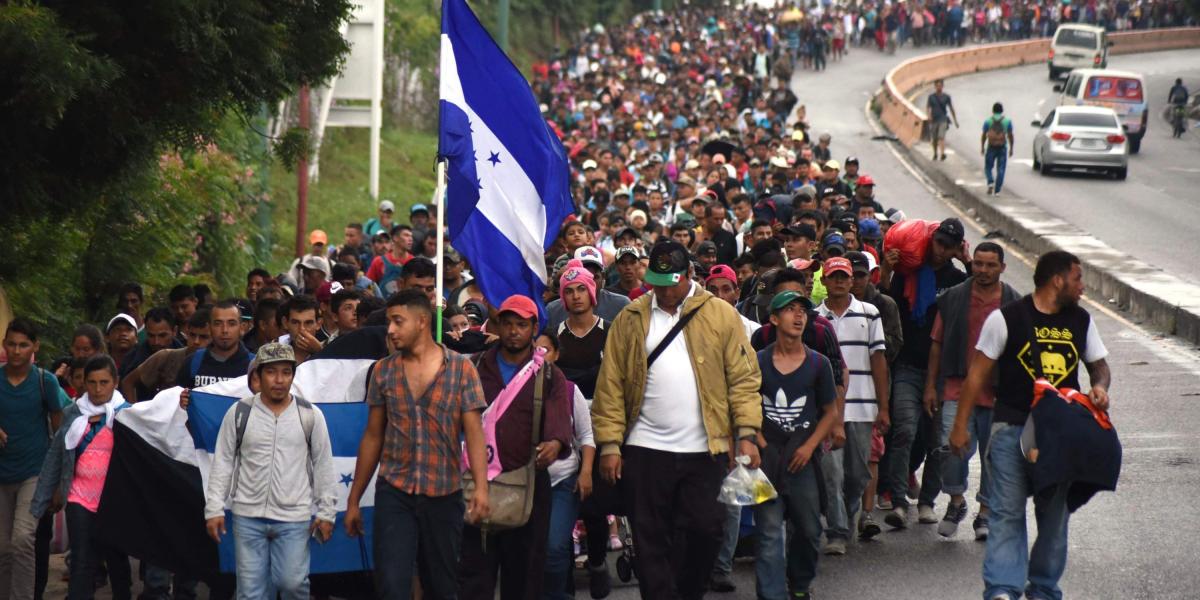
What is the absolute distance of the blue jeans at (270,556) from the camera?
26.1ft

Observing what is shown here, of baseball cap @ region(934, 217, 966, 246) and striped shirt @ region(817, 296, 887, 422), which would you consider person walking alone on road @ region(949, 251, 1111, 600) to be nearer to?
striped shirt @ region(817, 296, 887, 422)

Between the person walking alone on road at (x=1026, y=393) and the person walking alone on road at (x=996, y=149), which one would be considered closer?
the person walking alone on road at (x=1026, y=393)

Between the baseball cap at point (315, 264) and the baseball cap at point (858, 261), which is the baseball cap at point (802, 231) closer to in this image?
the baseball cap at point (858, 261)

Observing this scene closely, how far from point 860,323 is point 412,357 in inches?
135

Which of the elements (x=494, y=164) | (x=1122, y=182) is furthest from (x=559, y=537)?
(x=1122, y=182)

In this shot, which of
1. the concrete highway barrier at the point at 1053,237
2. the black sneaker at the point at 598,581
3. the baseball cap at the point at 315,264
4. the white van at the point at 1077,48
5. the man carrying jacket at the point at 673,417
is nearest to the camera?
the man carrying jacket at the point at 673,417

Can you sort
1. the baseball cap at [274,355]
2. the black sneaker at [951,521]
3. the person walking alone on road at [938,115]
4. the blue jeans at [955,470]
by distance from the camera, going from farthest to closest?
the person walking alone on road at [938,115]
the black sneaker at [951,521]
the blue jeans at [955,470]
the baseball cap at [274,355]

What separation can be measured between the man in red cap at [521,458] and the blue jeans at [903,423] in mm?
3383

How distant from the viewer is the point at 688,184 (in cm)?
1969

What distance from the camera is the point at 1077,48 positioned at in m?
54.8

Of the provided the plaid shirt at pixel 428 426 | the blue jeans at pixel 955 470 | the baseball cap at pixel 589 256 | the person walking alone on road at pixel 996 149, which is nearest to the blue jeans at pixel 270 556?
the plaid shirt at pixel 428 426

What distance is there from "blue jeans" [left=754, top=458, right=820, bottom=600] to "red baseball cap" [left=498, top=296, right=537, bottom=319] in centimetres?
161

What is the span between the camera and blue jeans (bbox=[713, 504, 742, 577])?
952cm

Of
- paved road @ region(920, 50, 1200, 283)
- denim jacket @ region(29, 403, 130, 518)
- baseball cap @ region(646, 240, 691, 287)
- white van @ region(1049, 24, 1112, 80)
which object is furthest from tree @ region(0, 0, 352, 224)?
white van @ region(1049, 24, 1112, 80)
